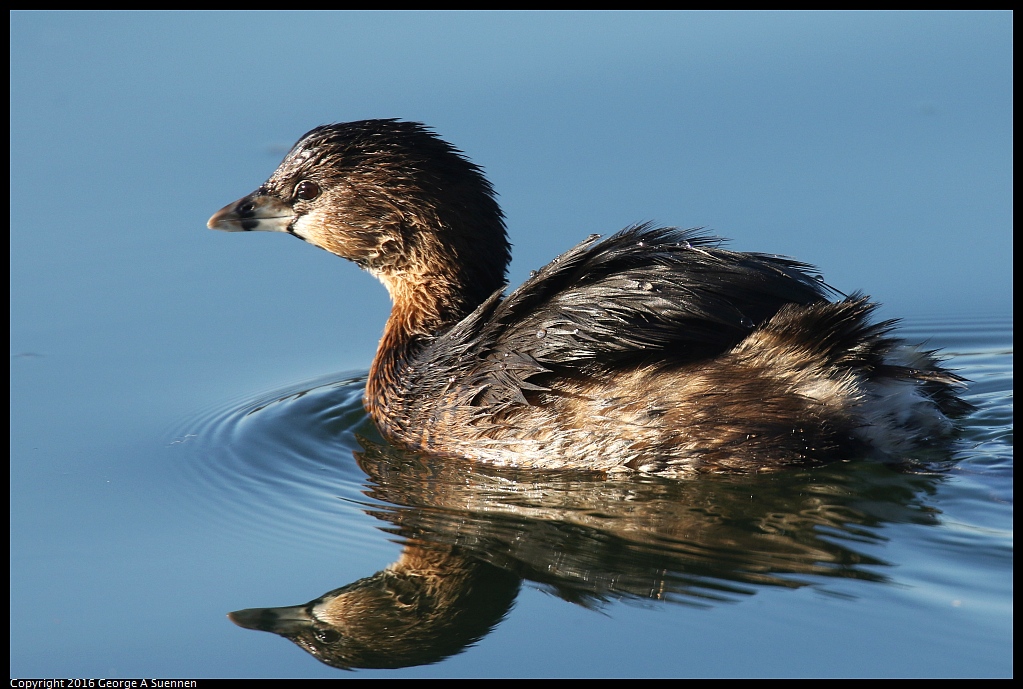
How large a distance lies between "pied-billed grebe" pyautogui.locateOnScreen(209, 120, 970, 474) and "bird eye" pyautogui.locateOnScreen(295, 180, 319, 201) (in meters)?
1.18

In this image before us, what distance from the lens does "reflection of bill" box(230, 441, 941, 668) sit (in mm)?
5305

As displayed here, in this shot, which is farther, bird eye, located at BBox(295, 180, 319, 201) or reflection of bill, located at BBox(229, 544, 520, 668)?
bird eye, located at BBox(295, 180, 319, 201)

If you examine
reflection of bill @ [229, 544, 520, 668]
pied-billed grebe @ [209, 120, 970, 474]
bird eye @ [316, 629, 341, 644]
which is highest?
pied-billed grebe @ [209, 120, 970, 474]

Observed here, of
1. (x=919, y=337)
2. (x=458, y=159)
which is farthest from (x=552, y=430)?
(x=919, y=337)

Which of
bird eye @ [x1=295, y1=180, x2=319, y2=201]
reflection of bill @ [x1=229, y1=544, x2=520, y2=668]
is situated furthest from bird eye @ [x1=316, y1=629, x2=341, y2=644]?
bird eye @ [x1=295, y1=180, x2=319, y2=201]

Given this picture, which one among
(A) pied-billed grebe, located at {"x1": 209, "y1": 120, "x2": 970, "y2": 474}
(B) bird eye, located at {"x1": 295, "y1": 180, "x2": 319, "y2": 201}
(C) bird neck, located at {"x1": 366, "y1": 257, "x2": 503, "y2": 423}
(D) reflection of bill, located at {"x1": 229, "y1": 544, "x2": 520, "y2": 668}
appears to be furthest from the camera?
(B) bird eye, located at {"x1": 295, "y1": 180, "x2": 319, "y2": 201}

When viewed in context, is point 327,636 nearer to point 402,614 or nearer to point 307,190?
point 402,614

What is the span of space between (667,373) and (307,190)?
2.57 m

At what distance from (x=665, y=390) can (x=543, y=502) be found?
0.74 m

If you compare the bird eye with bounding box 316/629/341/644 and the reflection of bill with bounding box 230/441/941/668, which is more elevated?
the reflection of bill with bounding box 230/441/941/668

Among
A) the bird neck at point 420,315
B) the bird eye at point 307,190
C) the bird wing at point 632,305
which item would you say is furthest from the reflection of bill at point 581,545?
the bird eye at point 307,190

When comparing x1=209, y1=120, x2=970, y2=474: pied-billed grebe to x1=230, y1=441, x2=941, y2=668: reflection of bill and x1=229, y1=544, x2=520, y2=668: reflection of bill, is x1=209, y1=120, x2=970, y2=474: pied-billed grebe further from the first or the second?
x1=229, y1=544, x2=520, y2=668: reflection of bill

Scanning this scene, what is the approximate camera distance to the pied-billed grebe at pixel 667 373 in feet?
20.1

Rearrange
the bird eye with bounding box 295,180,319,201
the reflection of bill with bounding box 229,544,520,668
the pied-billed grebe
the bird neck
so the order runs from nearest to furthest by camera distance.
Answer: the reflection of bill with bounding box 229,544,520,668, the pied-billed grebe, the bird neck, the bird eye with bounding box 295,180,319,201
